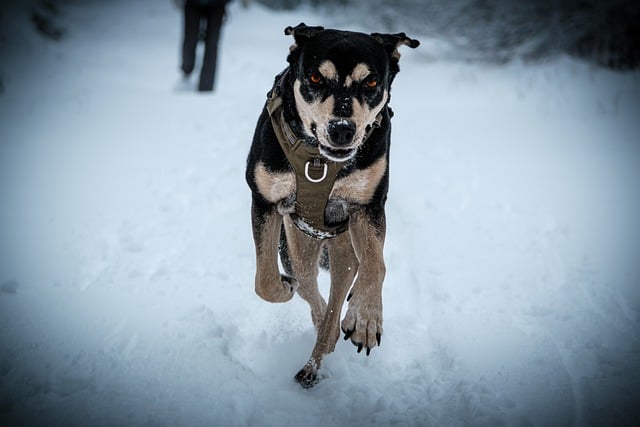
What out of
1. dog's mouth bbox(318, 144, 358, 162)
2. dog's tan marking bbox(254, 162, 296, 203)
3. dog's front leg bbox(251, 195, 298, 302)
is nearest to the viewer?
dog's mouth bbox(318, 144, 358, 162)

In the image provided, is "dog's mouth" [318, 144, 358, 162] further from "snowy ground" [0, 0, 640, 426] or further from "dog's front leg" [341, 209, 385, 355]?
"snowy ground" [0, 0, 640, 426]

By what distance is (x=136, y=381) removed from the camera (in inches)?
95.6

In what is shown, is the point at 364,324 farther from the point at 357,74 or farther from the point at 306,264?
the point at 357,74

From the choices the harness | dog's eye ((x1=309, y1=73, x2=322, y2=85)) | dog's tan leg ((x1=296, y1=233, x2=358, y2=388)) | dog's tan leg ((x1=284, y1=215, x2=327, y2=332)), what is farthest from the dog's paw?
dog's eye ((x1=309, y1=73, x2=322, y2=85))

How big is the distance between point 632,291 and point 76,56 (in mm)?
10256

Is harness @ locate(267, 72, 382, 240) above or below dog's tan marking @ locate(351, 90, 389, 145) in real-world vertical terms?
below

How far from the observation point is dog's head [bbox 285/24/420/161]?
2160mm

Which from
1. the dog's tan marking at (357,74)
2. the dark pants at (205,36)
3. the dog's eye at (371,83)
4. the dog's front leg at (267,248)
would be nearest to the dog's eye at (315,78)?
the dog's tan marking at (357,74)

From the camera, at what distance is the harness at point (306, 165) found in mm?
2355

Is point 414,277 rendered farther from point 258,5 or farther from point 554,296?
point 258,5

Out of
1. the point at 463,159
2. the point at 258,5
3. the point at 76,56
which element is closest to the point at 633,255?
the point at 463,159

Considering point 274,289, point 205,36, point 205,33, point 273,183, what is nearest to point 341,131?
point 273,183

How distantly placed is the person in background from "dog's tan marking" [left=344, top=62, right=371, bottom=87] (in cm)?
550

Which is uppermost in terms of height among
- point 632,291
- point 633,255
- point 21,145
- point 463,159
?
point 463,159
